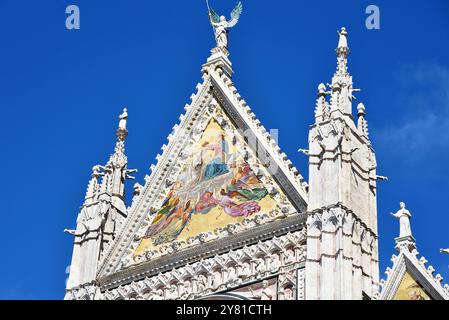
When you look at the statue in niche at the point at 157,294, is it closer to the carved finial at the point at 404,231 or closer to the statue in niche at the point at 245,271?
the statue in niche at the point at 245,271

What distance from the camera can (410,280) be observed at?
20.9 meters

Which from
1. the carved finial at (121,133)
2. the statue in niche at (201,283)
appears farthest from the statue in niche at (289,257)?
the carved finial at (121,133)

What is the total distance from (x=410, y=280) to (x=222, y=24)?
8.06m

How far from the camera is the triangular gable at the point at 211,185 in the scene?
23.1m

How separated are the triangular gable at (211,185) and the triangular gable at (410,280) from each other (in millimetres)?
2211

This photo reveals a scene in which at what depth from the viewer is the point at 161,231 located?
79.5 ft

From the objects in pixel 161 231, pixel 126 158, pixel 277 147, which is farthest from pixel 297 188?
pixel 126 158

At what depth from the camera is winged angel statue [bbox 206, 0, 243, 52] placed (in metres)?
26.4

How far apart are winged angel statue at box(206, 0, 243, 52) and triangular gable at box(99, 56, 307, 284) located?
524mm

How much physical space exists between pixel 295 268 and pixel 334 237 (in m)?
0.96

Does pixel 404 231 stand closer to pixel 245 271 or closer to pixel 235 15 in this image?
pixel 245 271

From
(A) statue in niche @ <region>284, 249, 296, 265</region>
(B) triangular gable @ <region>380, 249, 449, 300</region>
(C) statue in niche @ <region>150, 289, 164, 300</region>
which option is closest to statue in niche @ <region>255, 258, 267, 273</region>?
(A) statue in niche @ <region>284, 249, 296, 265</region>

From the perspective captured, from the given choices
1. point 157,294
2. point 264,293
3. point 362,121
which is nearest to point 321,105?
point 362,121
